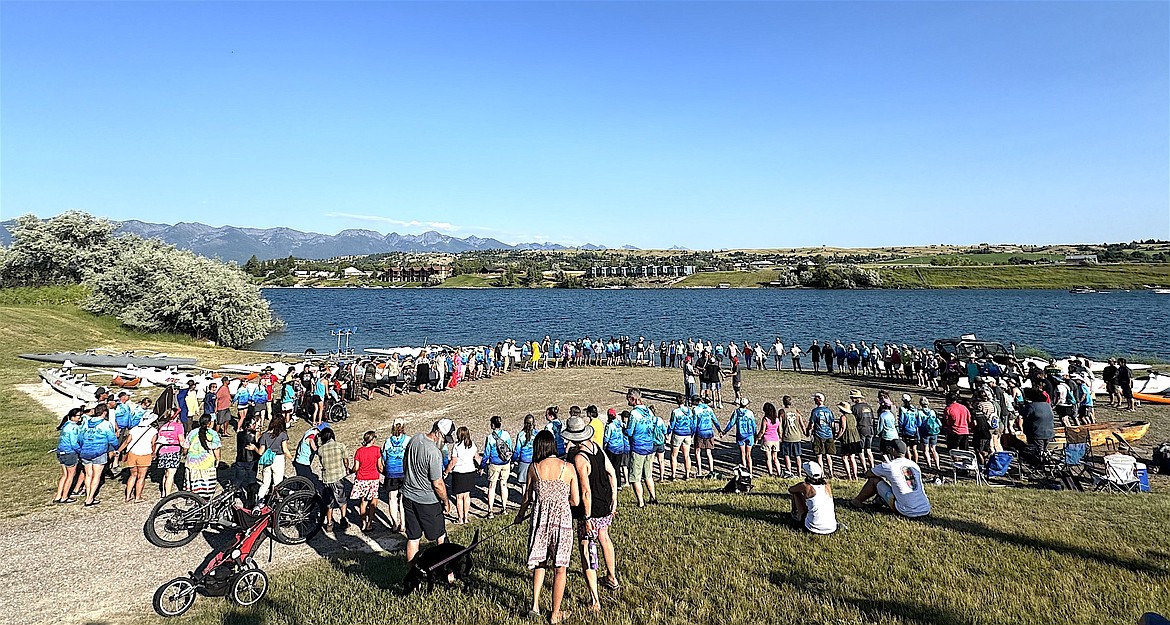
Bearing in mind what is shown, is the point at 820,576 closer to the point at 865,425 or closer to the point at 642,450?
the point at 642,450

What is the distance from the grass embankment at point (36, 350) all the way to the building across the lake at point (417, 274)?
12993 centimetres

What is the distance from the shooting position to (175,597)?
22.9ft

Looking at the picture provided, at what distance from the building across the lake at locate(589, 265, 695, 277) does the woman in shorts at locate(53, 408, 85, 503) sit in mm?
168385

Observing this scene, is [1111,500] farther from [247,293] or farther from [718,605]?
[247,293]

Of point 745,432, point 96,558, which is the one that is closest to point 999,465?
point 745,432

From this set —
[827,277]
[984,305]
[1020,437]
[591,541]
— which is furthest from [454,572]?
[827,277]

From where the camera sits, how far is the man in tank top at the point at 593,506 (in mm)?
6262

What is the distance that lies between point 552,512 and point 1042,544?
20.5 feet

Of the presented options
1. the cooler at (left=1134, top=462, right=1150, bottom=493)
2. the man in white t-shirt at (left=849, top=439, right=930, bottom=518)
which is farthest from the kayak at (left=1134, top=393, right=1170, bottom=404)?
the man in white t-shirt at (left=849, top=439, right=930, bottom=518)

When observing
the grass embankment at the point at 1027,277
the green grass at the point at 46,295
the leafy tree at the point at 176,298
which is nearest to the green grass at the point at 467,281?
the grass embankment at the point at 1027,277

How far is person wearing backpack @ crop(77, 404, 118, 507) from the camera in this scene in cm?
1056

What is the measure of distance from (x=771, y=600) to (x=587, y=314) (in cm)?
7751

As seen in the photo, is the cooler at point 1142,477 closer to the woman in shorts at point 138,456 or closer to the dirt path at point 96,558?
the dirt path at point 96,558

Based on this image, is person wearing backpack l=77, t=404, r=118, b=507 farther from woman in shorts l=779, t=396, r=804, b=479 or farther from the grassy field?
the grassy field
